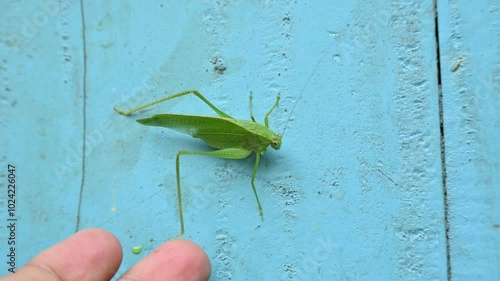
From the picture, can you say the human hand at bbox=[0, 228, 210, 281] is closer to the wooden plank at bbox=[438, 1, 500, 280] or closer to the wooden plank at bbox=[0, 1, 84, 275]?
the wooden plank at bbox=[0, 1, 84, 275]

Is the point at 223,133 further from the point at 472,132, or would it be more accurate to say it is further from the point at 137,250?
the point at 472,132

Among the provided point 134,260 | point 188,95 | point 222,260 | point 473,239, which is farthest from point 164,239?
point 473,239

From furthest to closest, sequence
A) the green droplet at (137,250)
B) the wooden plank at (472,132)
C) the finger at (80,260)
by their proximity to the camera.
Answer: the green droplet at (137,250), the wooden plank at (472,132), the finger at (80,260)

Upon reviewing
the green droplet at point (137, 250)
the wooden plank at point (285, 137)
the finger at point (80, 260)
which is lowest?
the green droplet at point (137, 250)

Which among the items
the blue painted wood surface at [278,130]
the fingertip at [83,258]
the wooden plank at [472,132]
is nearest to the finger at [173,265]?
the fingertip at [83,258]

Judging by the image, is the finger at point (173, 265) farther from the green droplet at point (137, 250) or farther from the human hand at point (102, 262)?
the green droplet at point (137, 250)

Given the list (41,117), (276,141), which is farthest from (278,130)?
(41,117)

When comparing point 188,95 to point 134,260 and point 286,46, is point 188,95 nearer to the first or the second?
point 286,46
